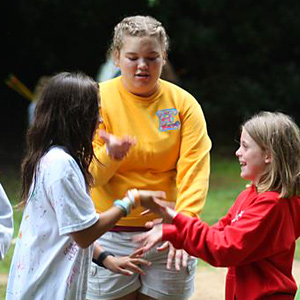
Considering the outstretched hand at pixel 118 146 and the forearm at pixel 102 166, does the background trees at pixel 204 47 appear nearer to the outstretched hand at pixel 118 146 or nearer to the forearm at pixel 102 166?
the forearm at pixel 102 166

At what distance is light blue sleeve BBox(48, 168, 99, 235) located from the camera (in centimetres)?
237

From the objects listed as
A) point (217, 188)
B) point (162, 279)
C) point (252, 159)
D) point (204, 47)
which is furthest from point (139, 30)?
point (204, 47)

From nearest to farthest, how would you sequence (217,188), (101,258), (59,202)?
(59,202)
(101,258)
(217,188)

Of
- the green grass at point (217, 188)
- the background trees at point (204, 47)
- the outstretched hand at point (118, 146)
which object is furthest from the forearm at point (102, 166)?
the background trees at point (204, 47)

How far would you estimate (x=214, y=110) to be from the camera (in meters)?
14.6

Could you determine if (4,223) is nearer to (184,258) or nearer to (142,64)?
(184,258)

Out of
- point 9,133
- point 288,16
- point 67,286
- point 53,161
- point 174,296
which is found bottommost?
point 9,133

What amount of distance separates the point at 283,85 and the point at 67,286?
12.7 m

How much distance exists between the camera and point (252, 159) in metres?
2.71

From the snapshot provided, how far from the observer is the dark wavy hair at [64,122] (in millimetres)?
2500

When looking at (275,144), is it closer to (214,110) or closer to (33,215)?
(33,215)

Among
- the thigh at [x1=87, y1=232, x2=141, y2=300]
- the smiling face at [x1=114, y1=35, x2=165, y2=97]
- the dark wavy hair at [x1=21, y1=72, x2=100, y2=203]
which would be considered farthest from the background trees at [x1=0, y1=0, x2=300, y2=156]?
the dark wavy hair at [x1=21, y1=72, x2=100, y2=203]

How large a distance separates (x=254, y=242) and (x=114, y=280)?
831mm

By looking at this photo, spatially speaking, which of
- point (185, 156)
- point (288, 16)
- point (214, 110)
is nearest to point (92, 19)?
point (214, 110)
